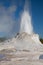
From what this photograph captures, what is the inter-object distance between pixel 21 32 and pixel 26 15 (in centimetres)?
562

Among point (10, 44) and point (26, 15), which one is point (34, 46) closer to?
point (10, 44)

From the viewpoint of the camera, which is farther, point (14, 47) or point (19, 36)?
point (19, 36)

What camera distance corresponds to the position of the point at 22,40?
148 ft

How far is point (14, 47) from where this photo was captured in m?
41.3

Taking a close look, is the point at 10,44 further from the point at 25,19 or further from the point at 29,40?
the point at 25,19

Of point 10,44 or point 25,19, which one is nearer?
point 10,44

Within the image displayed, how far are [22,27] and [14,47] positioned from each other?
12572mm

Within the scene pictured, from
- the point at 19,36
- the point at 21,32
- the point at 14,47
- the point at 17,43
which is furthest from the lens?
the point at 21,32

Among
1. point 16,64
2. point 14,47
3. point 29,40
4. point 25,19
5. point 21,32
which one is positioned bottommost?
point 16,64

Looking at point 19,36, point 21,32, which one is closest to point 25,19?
point 21,32

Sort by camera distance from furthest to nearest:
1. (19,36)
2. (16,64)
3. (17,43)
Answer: (19,36) < (17,43) < (16,64)

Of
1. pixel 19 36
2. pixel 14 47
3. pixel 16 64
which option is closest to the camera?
pixel 16 64

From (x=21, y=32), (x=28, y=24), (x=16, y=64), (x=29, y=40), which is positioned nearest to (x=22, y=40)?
(x=29, y=40)

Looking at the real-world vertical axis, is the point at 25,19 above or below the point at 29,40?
above
